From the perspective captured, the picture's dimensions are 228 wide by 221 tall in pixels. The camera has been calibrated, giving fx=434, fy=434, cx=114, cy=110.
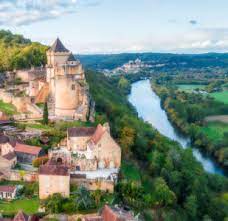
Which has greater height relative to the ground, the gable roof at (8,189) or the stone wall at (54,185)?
the stone wall at (54,185)

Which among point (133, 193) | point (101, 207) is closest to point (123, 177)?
point (133, 193)

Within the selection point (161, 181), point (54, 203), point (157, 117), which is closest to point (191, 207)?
point (161, 181)

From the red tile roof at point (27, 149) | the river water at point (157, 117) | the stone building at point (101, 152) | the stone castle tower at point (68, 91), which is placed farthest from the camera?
the river water at point (157, 117)

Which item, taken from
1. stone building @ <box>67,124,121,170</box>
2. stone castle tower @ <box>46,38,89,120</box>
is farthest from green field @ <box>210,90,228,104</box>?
stone building @ <box>67,124,121,170</box>

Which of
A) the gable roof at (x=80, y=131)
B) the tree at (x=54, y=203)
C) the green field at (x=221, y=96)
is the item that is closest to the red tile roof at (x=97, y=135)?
the gable roof at (x=80, y=131)

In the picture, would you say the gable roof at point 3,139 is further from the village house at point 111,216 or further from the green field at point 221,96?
the green field at point 221,96

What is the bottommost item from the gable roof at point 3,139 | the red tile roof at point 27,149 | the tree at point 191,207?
the tree at point 191,207

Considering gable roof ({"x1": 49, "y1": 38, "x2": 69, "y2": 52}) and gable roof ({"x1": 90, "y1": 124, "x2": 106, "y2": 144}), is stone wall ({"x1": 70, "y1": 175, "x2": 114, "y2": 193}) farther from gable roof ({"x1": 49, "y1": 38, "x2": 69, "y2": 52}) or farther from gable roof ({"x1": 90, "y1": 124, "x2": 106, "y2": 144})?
gable roof ({"x1": 49, "y1": 38, "x2": 69, "y2": 52})

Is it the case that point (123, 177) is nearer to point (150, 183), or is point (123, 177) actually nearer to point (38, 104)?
point (150, 183)
